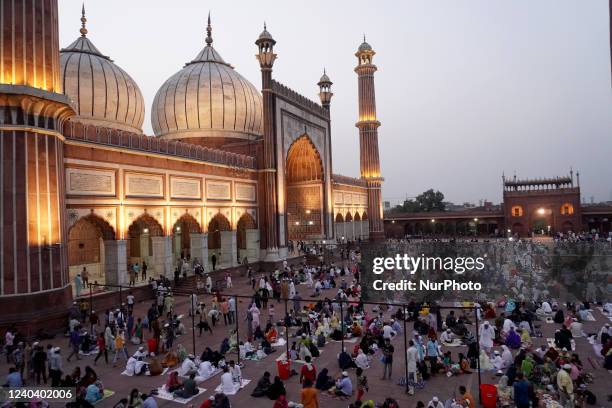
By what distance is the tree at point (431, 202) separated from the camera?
6303cm

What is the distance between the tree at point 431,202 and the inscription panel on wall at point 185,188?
4794 cm

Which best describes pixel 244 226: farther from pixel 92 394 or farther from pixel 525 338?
pixel 92 394

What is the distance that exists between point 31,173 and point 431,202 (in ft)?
191

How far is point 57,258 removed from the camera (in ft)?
41.0

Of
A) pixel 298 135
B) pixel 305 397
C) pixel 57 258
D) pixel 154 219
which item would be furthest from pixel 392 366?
pixel 298 135

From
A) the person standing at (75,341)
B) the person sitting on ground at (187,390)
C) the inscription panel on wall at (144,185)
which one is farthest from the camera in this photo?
the inscription panel on wall at (144,185)

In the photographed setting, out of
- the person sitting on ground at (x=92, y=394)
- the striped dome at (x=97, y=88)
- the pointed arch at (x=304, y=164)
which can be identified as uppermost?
the striped dome at (x=97, y=88)

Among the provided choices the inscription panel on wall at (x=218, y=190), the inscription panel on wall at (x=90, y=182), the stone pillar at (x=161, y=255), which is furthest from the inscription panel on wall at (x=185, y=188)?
the inscription panel on wall at (x=90, y=182)

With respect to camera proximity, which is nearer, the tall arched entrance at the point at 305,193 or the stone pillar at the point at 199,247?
the stone pillar at the point at 199,247

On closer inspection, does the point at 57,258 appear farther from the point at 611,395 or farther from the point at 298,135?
the point at 298,135

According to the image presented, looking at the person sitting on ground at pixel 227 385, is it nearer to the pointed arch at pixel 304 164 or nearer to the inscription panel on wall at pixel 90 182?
the inscription panel on wall at pixel 90 182

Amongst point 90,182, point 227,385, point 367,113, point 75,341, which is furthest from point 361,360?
point 367,113

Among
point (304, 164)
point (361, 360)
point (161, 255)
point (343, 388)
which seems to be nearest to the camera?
point (343, 388)

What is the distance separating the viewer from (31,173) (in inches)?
472
